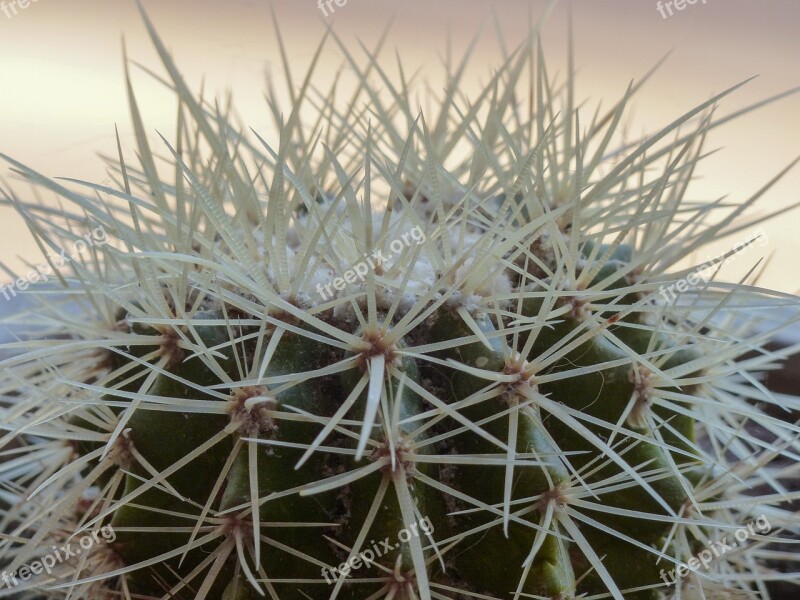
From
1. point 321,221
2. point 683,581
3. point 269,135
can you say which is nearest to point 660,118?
point 269,135

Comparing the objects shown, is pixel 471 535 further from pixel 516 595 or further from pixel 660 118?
pixel 660 118

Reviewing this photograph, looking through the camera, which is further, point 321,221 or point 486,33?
point 486,33

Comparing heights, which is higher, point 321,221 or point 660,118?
point 321,221

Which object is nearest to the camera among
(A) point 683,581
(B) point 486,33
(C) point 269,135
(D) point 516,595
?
(D) point 516,595

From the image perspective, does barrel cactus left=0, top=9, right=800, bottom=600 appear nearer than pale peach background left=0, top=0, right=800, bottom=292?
Yes

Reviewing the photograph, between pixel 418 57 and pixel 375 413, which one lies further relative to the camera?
pixel 418 57

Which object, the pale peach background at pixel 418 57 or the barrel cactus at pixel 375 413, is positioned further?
the pale peach background at pixel 418 57

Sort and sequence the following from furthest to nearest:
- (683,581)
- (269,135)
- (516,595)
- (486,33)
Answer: (486,33) < (269,135) < (683,581) < (516,595)

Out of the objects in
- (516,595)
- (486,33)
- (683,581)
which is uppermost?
(486,33)
